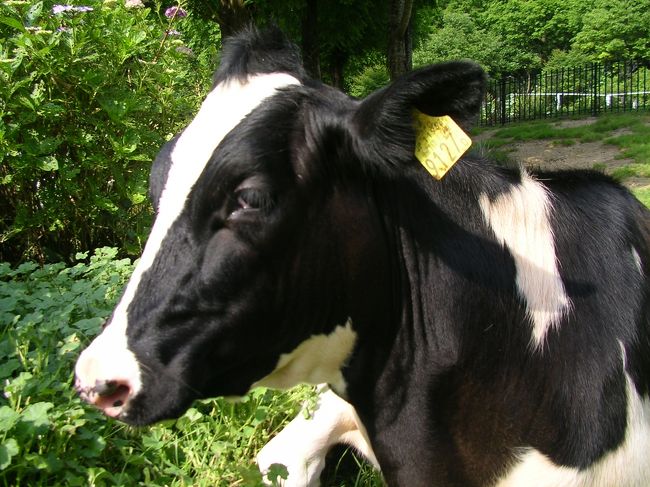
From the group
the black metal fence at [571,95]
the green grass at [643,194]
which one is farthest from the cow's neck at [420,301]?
the black metal fence at [571,95]

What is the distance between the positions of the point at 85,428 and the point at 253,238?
1143 millimetres

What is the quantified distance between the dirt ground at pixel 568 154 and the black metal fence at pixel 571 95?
27.0 feet

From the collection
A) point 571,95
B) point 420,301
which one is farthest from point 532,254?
point 571,95

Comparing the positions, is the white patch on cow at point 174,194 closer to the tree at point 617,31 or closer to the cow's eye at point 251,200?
the cow's eye at point 251,200

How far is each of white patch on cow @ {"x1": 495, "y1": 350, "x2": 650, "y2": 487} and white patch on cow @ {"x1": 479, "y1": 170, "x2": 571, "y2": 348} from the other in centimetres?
26

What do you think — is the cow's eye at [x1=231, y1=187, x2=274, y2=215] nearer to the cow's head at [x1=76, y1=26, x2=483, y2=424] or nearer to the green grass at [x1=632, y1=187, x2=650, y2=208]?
the cow's head at [x1=76, y1=26, x2=483, y2=424]

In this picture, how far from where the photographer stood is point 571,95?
2314 centimetres

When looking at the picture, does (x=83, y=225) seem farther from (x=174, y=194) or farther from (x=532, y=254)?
(x=532, y=254)

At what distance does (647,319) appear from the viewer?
2.14 meters

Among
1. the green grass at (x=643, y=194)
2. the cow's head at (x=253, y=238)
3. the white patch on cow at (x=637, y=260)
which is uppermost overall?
the cow's head at (x=253, y=238)

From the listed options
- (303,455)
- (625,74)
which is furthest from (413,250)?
(625,74)

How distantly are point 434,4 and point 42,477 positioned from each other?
14.5 m

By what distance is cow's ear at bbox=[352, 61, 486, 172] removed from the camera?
1.67 meters

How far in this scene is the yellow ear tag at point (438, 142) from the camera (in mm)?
1781
